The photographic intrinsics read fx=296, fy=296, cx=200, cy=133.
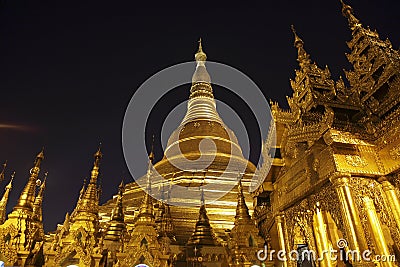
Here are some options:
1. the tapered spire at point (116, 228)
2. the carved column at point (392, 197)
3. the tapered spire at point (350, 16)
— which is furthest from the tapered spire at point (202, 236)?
the tapered spire at point (350, 16)

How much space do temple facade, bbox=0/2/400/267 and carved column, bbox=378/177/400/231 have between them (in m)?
0.02

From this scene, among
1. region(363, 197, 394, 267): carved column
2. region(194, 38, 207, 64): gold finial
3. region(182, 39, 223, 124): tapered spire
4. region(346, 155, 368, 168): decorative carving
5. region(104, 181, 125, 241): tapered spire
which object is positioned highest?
region(194, 38, 207, 64): gold finial

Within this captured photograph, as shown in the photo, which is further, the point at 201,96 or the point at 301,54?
the point at 201,96

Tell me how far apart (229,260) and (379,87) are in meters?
6.26

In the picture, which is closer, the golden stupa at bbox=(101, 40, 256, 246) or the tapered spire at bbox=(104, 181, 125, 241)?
the tapered spire at bbox=(104, 181, 125, 241)

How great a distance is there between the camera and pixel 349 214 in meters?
6.18

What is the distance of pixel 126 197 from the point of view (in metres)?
18.0

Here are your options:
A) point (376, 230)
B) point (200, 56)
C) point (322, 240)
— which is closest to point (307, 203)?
point (322, 240)

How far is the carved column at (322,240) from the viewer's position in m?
7.89

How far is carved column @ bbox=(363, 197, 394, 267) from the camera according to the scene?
232 inches

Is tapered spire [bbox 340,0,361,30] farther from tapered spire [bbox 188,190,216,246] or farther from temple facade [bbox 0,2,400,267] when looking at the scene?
tapered spire [bbox 188,190,216,246]

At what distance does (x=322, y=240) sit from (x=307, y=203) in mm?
1354

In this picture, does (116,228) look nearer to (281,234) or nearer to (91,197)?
(91,197)

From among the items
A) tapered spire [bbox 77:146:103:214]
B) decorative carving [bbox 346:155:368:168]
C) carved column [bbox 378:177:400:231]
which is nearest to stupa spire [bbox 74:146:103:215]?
tapered spire [bbox 77:146:103:214]
